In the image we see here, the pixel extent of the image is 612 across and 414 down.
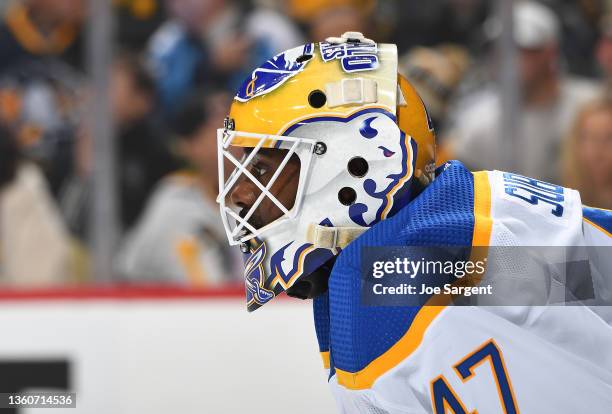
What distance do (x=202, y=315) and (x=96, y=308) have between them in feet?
1.26

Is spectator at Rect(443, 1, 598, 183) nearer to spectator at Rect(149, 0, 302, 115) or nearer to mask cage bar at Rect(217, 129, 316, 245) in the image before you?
spectator at Rect(149, 0, 302, 115)

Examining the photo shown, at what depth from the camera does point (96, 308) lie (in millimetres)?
3877

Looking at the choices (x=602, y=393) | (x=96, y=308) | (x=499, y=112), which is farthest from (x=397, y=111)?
(x=96, y=308)

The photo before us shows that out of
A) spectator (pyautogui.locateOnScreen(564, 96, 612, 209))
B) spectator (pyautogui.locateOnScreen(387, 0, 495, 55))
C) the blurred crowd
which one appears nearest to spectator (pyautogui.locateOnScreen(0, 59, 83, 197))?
the blurred crowd

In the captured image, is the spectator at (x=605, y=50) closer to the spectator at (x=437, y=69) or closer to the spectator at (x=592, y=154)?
the spectator at (x=592, y=154)

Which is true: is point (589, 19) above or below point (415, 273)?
above

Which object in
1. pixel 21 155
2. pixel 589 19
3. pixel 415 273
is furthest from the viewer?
pixel 21 155

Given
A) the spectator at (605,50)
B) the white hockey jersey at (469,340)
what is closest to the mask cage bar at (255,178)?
the white hockey jersey at (469,340)

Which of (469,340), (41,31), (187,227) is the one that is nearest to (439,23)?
(187,227)

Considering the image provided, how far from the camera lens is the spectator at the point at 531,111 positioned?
375cm

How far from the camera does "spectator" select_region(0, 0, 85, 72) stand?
156 inches

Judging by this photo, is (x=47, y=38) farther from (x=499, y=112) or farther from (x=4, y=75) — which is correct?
(x=499, y=112)

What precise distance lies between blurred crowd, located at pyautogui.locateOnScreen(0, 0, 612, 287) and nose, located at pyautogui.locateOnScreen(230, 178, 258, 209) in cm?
184

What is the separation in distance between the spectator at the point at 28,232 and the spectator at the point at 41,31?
31 cm
